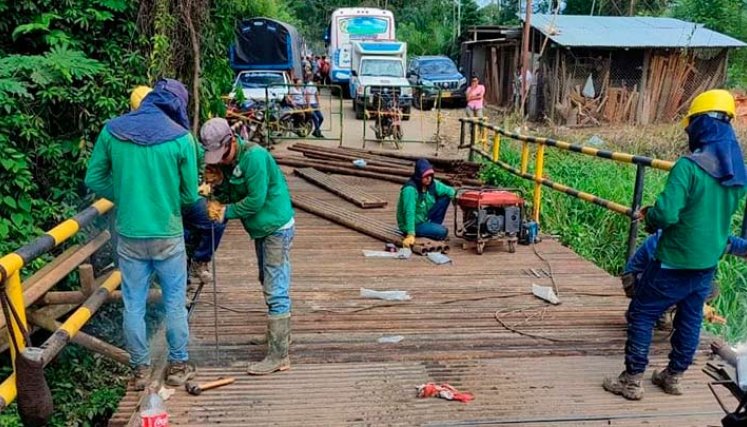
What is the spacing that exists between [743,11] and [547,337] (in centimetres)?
2761

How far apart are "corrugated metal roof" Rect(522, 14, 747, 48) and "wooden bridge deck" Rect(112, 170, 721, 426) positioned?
15.3m

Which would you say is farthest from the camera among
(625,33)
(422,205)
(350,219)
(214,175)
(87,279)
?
(625,33)

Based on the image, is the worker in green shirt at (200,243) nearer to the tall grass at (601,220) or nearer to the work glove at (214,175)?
the work glove at (214,175)

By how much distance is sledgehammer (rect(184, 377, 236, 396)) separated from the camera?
392 centimetres

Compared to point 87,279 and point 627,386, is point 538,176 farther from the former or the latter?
point 87,279

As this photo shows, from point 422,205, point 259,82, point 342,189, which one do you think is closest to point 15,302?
point 422,205

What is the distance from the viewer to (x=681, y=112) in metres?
22.2

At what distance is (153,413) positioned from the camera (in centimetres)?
333

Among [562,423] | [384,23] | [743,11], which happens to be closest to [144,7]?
[562,423]

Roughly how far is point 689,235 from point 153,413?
10.2 feet

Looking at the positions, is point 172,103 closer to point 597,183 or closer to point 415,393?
point 415,393

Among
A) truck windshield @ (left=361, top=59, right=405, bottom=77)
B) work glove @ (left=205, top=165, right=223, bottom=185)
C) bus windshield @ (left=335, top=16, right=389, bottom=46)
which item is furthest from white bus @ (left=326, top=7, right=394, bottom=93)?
work glove @ (left=205, top=165, right=223, bottom=185)

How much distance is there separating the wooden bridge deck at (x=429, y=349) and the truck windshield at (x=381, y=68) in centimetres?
1650

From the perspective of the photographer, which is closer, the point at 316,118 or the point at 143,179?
the point at 143,179
